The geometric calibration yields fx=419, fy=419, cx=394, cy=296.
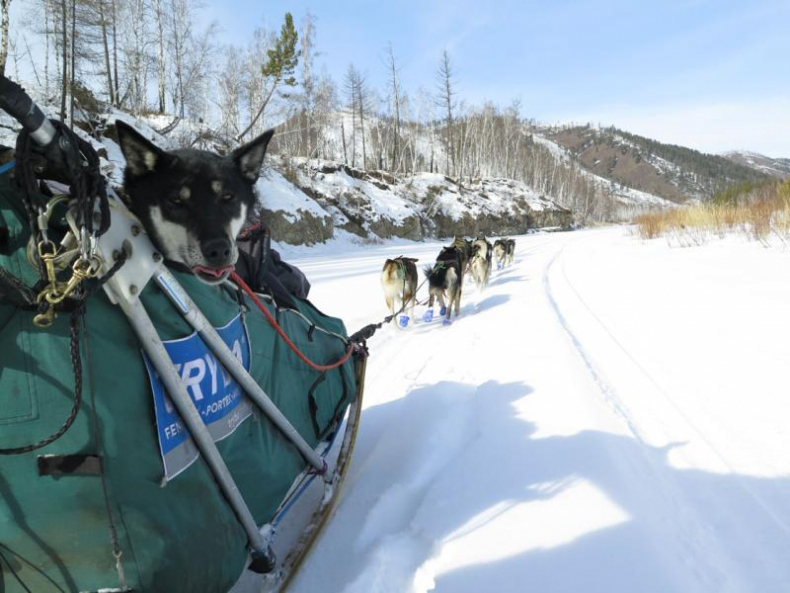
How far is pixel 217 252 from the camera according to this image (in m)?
1.40

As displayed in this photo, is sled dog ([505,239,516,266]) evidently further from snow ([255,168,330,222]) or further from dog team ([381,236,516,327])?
snow ([255,168,330,222])

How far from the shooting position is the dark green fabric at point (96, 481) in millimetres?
Result: 863

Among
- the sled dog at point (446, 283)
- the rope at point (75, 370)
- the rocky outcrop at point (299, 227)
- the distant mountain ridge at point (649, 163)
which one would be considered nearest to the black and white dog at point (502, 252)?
the sled dog at point (446, 283)

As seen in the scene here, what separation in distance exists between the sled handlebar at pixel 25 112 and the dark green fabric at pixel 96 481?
0.15m

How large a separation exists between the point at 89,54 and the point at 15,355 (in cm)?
2323

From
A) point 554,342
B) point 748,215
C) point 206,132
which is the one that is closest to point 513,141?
point 206,132

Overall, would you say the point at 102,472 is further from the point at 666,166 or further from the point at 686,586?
the point at 666,166

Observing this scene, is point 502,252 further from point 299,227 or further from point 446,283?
point 299,227

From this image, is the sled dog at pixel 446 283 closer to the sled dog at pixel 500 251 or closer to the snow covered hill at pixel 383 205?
the sled dog at pixel 500 251

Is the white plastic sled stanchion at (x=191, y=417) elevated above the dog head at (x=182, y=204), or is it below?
below

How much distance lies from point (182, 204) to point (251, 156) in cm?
45

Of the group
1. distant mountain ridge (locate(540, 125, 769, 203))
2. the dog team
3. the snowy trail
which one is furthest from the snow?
distant mountain ridge (locate(540, 125, 769, 203))

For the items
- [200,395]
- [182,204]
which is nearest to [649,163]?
[182,204]

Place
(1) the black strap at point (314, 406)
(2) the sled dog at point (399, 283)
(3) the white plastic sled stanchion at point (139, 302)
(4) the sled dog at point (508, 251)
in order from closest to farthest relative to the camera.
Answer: (3) the white plastic sled stanchion at point (139, 302) → (1) the black strap at point (314, 406) → (2) the sled dog at point (399, 283) → (4) the sled dog at point (508, 251)
